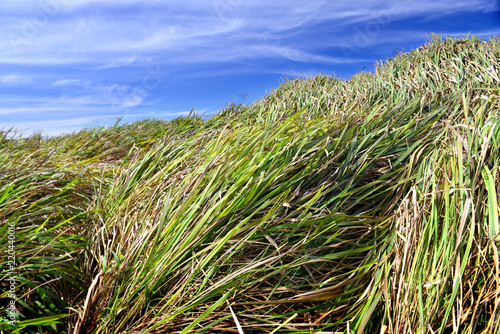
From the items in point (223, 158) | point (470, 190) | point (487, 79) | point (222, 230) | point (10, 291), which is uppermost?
point (487, 79)

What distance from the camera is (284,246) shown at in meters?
1.89

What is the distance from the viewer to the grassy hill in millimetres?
1750

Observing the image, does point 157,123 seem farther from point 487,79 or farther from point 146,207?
point 487,79

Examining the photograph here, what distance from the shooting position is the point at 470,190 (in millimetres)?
1931

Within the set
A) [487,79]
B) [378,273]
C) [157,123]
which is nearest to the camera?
[378,273]

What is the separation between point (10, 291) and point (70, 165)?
179cm

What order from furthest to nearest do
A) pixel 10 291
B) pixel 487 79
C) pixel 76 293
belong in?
pixel 487 79, pixel 76 293, pixel 10 291

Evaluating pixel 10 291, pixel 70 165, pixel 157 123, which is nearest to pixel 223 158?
pixel 10 291

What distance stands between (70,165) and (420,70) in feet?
14.6

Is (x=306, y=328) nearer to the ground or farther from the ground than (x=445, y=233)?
nearer to the ground

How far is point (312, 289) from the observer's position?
6.19 feet

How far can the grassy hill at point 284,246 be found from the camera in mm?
1750

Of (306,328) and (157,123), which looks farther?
(157,123)

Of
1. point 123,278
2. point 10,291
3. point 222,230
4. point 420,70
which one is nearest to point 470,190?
point 222,230
